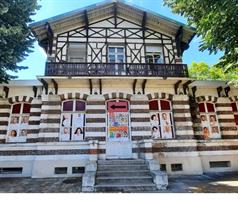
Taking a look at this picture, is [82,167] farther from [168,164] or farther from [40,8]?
[40,8]

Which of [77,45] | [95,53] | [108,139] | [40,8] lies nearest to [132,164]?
[108,139]

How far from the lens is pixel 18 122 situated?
430 inches

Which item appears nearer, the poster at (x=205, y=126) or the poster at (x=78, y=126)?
the poster at (x=78, y=126)

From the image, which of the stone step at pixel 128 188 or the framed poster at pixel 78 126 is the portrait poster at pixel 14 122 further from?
the stone step at pixel 128 188

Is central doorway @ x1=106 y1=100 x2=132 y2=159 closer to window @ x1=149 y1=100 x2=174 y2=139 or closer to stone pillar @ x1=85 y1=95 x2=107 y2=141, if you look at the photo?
stone pillar @ x1=85 y1=95 x2=107 y2=141

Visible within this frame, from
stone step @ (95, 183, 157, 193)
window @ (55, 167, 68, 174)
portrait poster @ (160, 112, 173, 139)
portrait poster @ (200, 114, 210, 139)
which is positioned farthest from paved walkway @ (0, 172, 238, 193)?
portrait poster @ (200, 114, 210, 139)

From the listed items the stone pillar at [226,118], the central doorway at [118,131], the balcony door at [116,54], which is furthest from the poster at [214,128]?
the balcony door at [116,54]

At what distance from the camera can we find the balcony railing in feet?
34.8

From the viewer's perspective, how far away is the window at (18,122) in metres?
10.7

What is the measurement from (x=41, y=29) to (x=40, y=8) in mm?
995

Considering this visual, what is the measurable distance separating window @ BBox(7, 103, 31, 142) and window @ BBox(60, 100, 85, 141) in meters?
1.89

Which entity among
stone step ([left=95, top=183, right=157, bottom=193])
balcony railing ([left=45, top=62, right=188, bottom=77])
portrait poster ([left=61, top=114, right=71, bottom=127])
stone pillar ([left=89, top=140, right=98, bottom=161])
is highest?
balcony railing ([left=45, top=62, right=188, bottom=77])

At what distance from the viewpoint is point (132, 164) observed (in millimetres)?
9125

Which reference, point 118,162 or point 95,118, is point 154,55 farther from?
point 118,162
